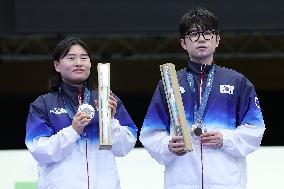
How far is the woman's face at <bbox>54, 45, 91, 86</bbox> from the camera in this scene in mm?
4500

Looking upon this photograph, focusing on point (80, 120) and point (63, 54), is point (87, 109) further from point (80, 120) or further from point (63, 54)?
point (63, 54)

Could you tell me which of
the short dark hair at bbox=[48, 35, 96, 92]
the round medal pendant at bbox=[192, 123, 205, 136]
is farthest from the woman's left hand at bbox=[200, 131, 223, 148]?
the short dark hair at bbox=[48, 35, 96, 92]

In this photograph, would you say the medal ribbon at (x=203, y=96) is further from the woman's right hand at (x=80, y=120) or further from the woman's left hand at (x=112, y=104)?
A: the woman's right hand at (x=80, y=120)

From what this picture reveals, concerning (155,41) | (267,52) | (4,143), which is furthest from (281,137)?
(4,143)

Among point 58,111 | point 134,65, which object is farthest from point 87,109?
point 134,65

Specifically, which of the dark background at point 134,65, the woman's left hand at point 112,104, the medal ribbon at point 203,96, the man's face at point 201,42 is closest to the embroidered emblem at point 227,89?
the medal ribbon at point 203,96

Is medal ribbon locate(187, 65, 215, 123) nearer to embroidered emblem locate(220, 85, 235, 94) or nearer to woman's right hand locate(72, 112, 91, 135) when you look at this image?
embroidered emblem locate(220, 85, 235, 94)

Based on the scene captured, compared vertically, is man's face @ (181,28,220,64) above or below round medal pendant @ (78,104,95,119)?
above

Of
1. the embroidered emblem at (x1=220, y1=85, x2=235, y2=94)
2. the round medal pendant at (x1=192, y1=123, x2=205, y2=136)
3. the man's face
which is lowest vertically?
the round medal pendant at (x1=192, y1=123, x2=205, y2=136)

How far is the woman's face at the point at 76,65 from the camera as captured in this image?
4.50 metres

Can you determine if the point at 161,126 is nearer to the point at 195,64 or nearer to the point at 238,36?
the point at 195,64

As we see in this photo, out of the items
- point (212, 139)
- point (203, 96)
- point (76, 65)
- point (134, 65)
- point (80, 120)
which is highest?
point (134, 65)

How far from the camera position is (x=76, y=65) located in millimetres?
4500

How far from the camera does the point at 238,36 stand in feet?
36.3
